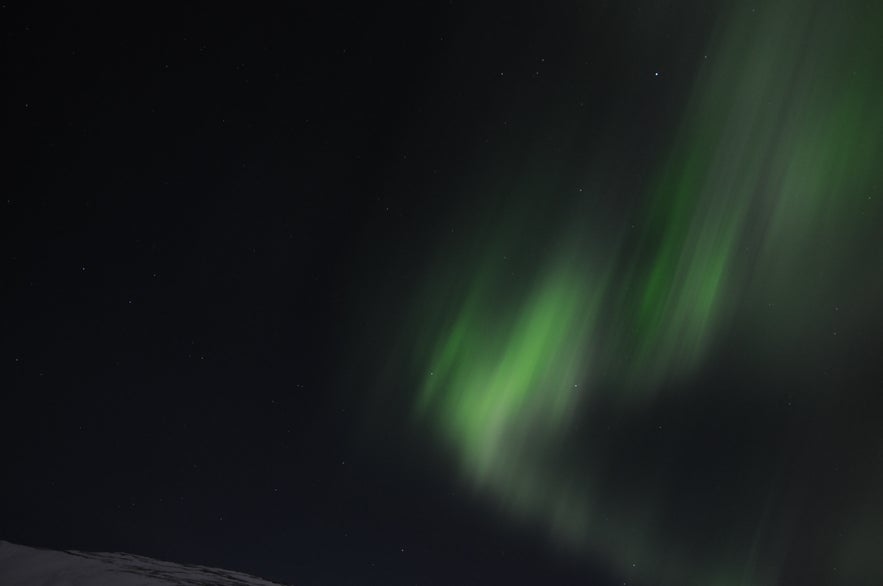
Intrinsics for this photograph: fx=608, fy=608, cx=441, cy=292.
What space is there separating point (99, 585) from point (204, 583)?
20152mm

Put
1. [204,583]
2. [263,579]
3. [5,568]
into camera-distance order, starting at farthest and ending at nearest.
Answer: [263,579] → [204,583] → [5,568]

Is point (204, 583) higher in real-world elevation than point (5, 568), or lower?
lower

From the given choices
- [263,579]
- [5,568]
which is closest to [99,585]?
[5,568]

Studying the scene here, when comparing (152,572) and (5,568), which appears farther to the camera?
(152,572)

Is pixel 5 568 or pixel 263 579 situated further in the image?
pixel 263 579

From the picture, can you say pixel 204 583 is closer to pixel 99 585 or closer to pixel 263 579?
pixel 99 585

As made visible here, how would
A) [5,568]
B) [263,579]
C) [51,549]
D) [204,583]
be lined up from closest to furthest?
[5,568] → [51,549] → [204,583] → [263,579]

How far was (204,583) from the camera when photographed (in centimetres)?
7081

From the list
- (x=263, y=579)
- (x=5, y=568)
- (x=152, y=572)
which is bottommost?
(x=263, y=579)

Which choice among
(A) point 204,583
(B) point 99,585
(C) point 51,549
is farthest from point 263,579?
(B) point 99,585

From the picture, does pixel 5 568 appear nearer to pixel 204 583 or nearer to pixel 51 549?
pixel 51 549

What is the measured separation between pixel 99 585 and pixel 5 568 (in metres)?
7.59

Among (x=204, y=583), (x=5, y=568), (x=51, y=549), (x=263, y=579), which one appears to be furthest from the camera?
(x=263, y=579)

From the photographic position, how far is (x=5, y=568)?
5128cm
